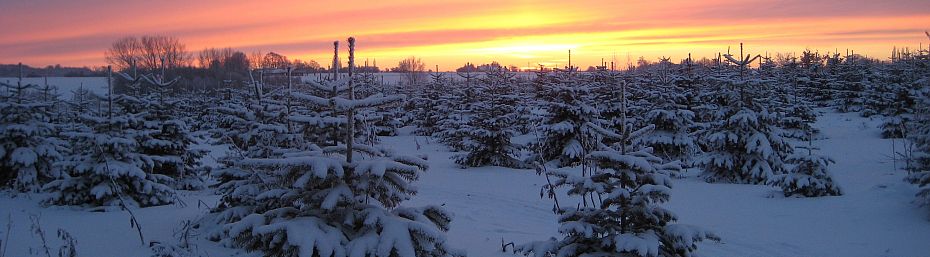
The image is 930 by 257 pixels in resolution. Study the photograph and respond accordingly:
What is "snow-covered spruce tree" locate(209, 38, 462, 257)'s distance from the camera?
4055 millimetres

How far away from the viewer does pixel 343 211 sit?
4465 mm

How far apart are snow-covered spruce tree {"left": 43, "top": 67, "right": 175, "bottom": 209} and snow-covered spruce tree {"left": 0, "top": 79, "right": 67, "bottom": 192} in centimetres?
187

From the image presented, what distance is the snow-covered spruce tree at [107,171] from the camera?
10578 mm

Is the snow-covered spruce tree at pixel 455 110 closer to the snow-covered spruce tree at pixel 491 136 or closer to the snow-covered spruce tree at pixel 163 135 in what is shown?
the snow-covered spruce tree at pixel 491 136

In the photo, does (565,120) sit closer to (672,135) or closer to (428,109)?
(672,135)

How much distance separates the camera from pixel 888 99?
29438 millimetres

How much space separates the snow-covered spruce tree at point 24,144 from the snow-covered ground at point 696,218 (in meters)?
0.69

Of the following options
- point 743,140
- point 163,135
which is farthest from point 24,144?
point 743,140

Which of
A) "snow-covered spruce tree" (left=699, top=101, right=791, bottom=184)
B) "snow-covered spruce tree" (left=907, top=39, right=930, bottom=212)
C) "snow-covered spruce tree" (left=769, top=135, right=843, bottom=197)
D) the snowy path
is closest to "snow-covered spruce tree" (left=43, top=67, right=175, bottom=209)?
the snowy path

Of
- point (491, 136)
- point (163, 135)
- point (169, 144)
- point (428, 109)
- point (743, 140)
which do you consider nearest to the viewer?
point (169, 144)

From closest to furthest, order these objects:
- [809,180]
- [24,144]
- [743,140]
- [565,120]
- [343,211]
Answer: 1. [343,211]
2. [809,180]
3. [24,144]
4. [743,140]
5. [565,120]

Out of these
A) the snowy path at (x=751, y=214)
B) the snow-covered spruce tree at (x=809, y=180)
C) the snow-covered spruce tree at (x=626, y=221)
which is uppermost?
the snow-covered spruce tree at (x=626, y=221)

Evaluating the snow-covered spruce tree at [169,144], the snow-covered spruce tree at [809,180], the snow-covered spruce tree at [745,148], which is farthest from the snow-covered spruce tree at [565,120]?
the snow-covered spruce tree at [169,144]

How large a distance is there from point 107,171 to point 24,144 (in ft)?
13.2
